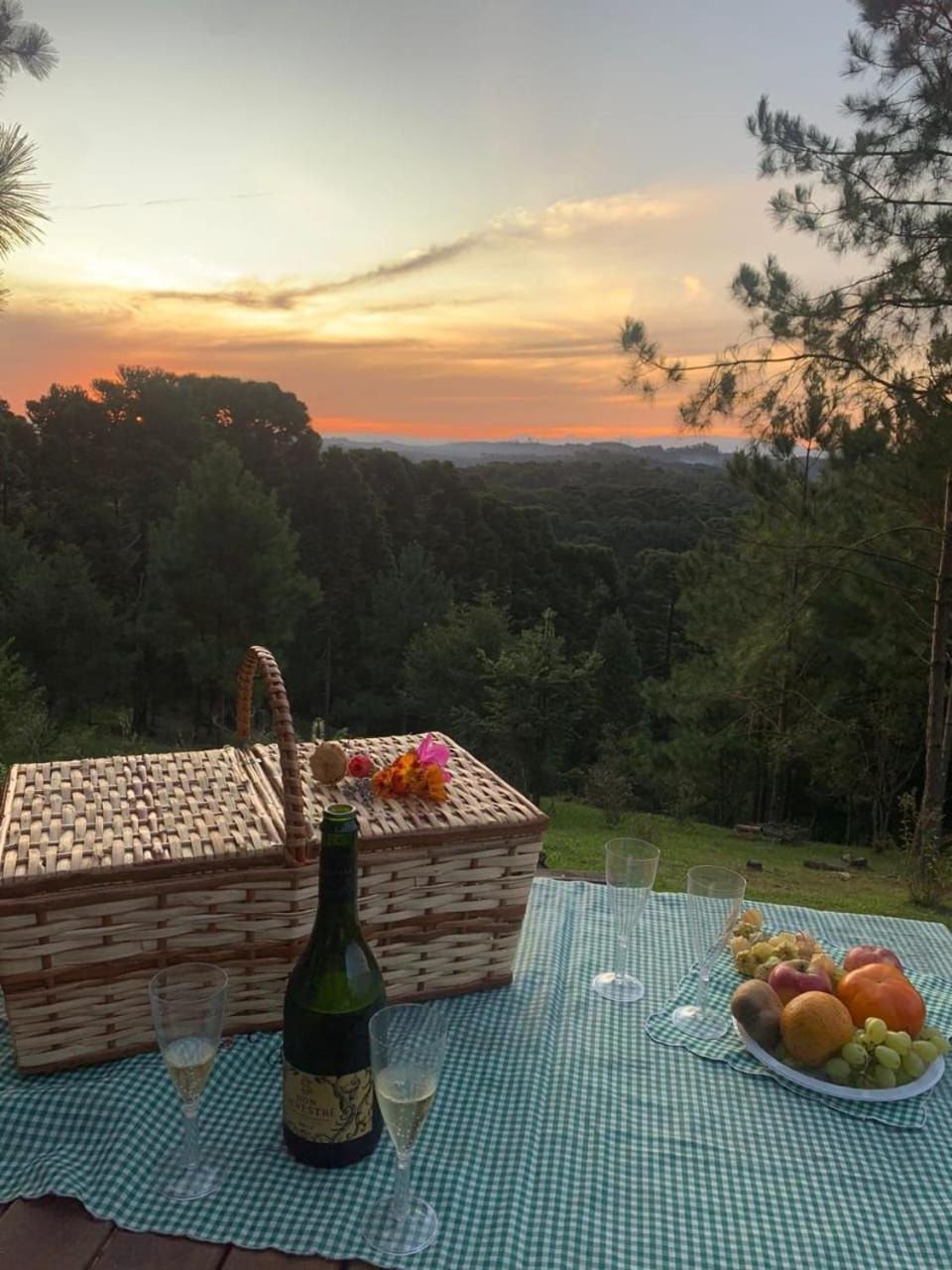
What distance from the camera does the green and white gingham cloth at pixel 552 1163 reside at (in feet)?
3.88

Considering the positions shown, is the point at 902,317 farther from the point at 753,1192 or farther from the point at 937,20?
the point at 753,1192

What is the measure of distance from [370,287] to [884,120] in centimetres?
446

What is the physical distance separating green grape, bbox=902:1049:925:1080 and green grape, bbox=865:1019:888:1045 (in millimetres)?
52

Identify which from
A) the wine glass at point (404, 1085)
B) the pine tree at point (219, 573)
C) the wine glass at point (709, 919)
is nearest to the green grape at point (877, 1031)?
the wine glass at point (709, 919)

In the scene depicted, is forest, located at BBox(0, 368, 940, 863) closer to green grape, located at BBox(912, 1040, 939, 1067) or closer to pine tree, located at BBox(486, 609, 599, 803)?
pine tree, located at BBox(486, 609, 599, 803)

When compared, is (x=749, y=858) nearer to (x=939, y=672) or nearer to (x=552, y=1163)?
(x=939, y=672)

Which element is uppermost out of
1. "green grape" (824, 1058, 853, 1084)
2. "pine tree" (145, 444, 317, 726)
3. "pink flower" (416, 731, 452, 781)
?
"pink flower" (416, 731, 452, 781)

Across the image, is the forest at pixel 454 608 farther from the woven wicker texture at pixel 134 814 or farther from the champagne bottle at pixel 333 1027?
the champagne bottle at pixel 333 1027

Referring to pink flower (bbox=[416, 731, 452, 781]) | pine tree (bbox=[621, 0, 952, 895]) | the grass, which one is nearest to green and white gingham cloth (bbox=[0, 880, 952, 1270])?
pink flower (bbox=[416, 731, 452, 781])

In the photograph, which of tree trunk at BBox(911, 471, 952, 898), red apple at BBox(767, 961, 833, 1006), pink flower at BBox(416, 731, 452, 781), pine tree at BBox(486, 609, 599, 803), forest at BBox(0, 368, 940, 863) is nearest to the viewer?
red apple at BBox(767, 961, 833, 1006)

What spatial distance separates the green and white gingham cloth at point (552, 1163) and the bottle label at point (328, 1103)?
7 centimetres

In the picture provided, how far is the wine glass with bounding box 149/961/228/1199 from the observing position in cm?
118

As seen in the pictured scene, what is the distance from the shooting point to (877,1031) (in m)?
1.49

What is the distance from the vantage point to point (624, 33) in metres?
4.09
